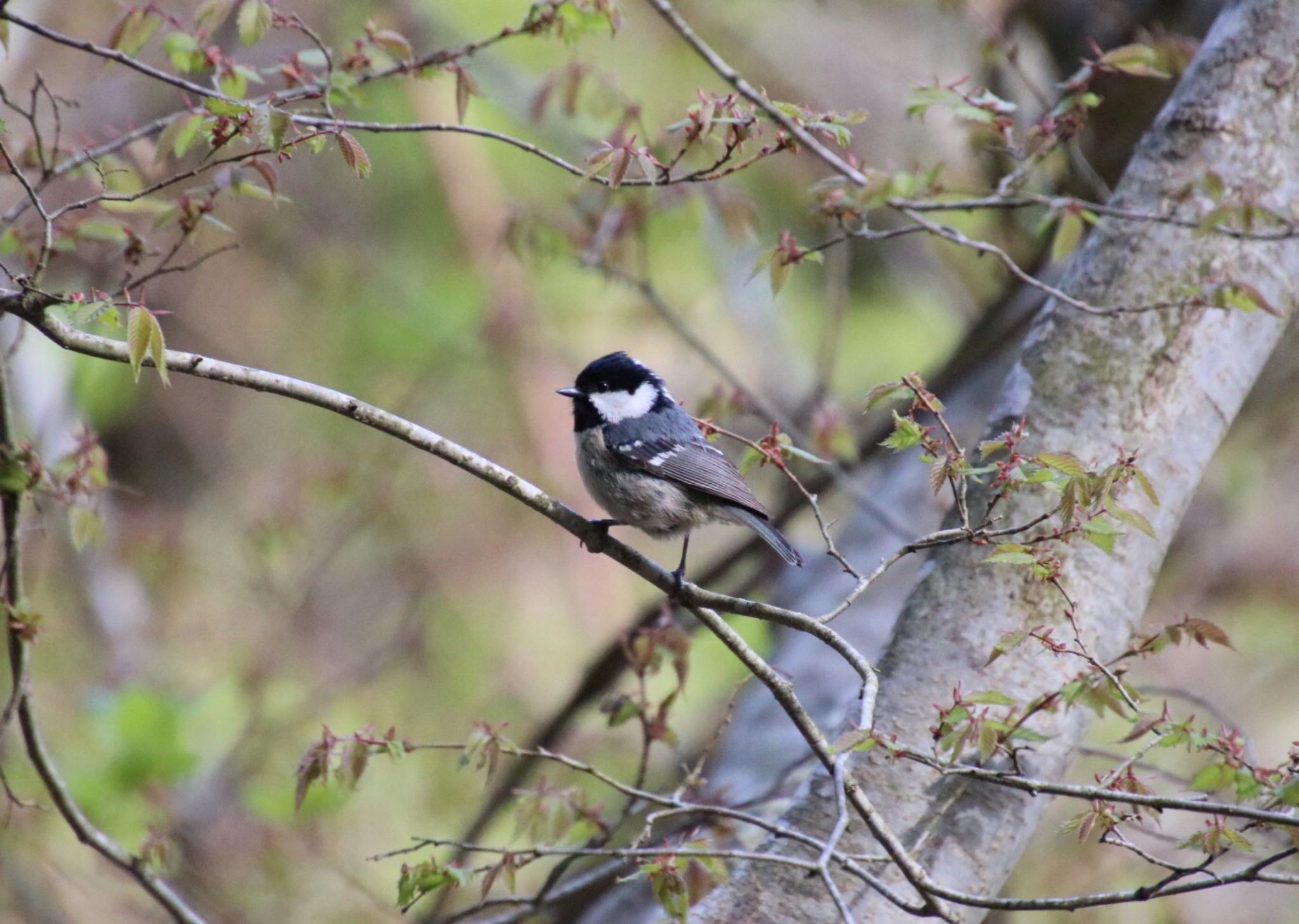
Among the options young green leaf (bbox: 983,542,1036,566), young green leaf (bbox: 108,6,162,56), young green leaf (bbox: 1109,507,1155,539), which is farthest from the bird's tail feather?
young green leaf (bbox: 108,6,162,56)

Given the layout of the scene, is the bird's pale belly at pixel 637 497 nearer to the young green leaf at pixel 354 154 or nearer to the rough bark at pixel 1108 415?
the rough bark at pixel 1108 415

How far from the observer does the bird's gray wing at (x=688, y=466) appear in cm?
319

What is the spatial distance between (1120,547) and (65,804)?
2.57 m

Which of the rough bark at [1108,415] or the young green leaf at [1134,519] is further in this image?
the rough bark at [1108,415]

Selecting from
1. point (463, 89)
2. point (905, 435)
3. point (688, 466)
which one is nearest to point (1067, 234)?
point (905, 435)

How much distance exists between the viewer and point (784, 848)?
2.58m

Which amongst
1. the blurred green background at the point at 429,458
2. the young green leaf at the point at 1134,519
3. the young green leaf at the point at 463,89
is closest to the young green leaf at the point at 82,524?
the blurred green background at the point at 429,458

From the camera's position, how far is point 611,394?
11.5ft

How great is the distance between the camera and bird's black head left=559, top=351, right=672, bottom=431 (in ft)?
11.3

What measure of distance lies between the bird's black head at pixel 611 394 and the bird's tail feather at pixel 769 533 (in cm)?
44

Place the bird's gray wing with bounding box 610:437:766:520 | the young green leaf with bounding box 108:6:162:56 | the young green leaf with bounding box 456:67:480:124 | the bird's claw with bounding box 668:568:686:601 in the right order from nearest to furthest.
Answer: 1. the bird's claw with bounding box 668:568:686:601
2. the young green leaf with bounding box 108:6:162:56
3. the young green leaf with bounding box 456:67:480:124
4. the bird's gray wing with bounding box 610:437:766:520

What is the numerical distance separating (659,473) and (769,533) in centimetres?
36

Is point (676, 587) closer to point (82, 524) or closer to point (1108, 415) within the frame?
point (1108, 415)

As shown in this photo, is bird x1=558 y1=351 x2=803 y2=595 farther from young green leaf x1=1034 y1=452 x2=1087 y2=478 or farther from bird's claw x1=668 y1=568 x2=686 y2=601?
young green leaf x1=1034 y1=452 x2=1087 y2=478
